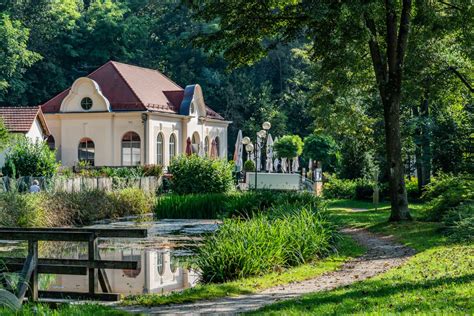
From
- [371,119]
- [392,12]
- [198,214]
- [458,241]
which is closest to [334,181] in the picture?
[371,119]

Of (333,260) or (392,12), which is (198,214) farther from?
(333,260)

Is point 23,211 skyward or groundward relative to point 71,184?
groundward

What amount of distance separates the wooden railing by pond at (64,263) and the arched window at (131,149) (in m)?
35.2

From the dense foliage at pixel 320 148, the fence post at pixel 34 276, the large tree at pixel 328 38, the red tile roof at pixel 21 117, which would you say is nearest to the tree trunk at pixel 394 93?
the large tree at pixel 328 38

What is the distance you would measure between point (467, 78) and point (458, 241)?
32.3 ft

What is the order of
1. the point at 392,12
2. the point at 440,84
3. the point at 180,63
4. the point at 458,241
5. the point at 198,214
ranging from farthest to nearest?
the point at 180,63
the point at 198,214
the point at 440,84
the point at 392,12
the point at 458,241

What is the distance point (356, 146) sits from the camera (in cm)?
4491

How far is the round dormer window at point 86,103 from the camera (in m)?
48.3

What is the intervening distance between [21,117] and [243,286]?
36323mm

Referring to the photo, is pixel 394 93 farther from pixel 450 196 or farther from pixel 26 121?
pixel 26 121

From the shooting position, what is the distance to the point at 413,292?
10.4 metres

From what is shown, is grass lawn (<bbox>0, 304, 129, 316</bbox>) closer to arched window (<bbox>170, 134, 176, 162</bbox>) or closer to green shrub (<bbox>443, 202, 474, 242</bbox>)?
green shrub (<bbox>443, 202, 474, 242</bbox>)

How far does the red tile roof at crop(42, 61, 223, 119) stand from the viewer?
48.2 meters

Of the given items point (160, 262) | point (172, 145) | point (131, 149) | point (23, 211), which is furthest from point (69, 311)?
point (172, 145)
